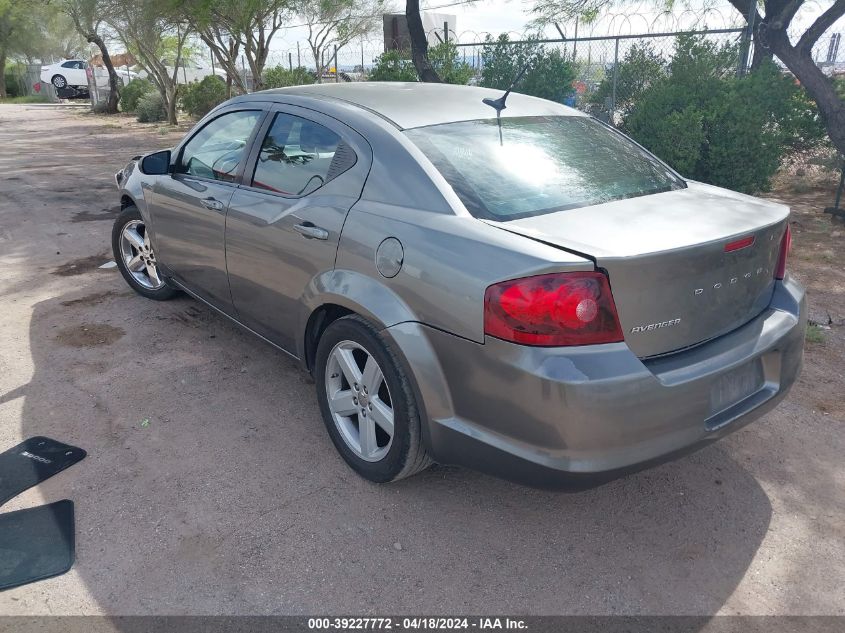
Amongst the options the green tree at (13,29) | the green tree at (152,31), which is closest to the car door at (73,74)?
the green tree at (13,29)

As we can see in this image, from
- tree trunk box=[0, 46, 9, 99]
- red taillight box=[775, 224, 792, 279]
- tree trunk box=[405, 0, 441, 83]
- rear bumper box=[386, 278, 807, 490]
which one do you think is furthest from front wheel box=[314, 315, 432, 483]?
tree trunk box=[0, 46, 9, 99]

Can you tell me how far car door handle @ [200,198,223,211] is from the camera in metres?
3.97

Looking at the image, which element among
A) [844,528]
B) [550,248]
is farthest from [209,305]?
[844,528]

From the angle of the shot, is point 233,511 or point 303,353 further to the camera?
point 303,353

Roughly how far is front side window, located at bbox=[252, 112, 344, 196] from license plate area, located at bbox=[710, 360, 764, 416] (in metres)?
1.89

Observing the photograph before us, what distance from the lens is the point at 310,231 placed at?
3.28 meters

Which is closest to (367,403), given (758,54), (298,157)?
(298,157)

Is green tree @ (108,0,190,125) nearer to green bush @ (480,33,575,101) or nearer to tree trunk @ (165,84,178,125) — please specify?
tree trunk @ (165,84,178,125)

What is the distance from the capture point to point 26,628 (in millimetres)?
2455

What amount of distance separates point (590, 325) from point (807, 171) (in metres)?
9.47

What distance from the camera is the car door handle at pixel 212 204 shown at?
397 cm

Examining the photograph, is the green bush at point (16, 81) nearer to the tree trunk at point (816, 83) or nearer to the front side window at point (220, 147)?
the tree trunk at point (816, 83)

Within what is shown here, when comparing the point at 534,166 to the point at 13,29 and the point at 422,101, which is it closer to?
the point at 422,101

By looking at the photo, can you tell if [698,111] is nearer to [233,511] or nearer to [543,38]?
[543,38]
